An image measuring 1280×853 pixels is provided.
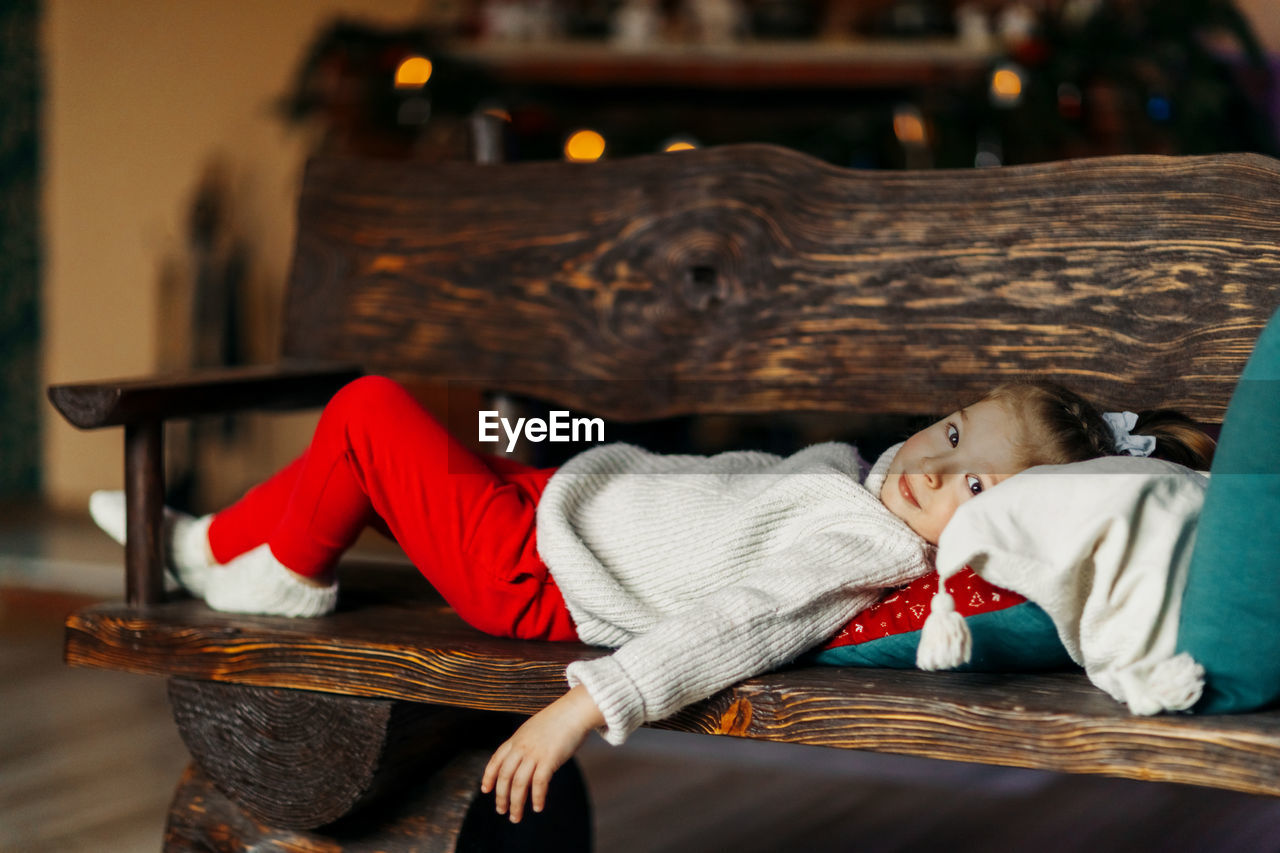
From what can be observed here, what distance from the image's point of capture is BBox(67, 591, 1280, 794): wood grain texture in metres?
A: 0.93

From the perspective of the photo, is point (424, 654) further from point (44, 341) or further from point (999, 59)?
point (44, 341)

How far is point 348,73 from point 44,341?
136 cm

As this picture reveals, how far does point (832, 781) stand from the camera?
6.44 ft

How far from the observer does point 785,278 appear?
151 centimetres

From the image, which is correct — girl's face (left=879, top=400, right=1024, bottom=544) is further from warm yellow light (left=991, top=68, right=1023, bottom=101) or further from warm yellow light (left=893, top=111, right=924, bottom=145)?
warm yellow light (left=991, top=68, right=1023, bottom=101)

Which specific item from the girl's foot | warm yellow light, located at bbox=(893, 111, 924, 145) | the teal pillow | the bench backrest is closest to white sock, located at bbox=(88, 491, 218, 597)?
the girl's foot

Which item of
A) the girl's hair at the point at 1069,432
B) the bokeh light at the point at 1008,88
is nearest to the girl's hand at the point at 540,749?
the girl's hair at the point at 1069,432

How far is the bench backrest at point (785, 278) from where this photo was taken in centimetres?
132

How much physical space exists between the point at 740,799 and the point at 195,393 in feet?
3.30

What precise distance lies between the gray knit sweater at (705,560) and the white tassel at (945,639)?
130 mm

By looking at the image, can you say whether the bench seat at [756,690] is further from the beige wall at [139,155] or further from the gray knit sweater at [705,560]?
the beige wall at [139,155]

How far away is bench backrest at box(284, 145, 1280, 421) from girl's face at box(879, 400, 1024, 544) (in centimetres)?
25

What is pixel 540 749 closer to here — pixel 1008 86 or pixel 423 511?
pixel 423 511

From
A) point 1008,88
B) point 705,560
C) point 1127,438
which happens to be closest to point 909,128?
point 1008,88
